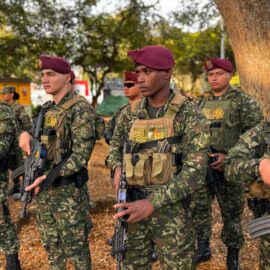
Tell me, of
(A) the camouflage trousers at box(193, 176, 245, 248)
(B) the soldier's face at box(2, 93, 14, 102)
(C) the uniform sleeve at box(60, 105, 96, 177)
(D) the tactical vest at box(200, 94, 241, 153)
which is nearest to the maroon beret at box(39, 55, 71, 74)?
(C) the uniform sleeve at box(60, 105, 96, 177)

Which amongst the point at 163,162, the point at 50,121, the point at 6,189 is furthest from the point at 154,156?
the point at 6,189

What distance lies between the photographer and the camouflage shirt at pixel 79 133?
2836mm

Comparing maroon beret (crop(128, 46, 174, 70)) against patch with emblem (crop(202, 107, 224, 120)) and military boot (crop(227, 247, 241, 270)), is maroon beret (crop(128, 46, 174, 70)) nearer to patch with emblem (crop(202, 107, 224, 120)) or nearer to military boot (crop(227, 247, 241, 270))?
patch with emblem (crop(202, 107, 224, 120))

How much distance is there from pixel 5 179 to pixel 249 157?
7.88 feet

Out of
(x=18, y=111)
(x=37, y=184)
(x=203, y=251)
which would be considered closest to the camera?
(x=37, y=184)

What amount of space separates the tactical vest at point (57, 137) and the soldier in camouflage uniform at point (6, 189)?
597 mm

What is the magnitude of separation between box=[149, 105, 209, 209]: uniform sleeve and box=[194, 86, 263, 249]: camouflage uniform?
129cm

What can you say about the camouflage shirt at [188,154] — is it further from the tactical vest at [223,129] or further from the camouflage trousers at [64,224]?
the tactical vest at [223,129]

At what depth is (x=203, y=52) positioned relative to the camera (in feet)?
89.1

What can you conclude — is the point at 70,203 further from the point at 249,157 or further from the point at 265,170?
the point at 265,170

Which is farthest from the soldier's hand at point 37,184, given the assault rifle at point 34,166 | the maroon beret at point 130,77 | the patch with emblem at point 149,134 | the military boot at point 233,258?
the maroon beret at point 130,77

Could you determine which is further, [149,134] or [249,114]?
[249,114]

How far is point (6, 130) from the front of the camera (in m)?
3.38

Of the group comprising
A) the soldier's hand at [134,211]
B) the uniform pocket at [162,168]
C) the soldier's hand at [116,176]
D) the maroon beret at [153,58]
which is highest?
the maroon beret at [153,58]
